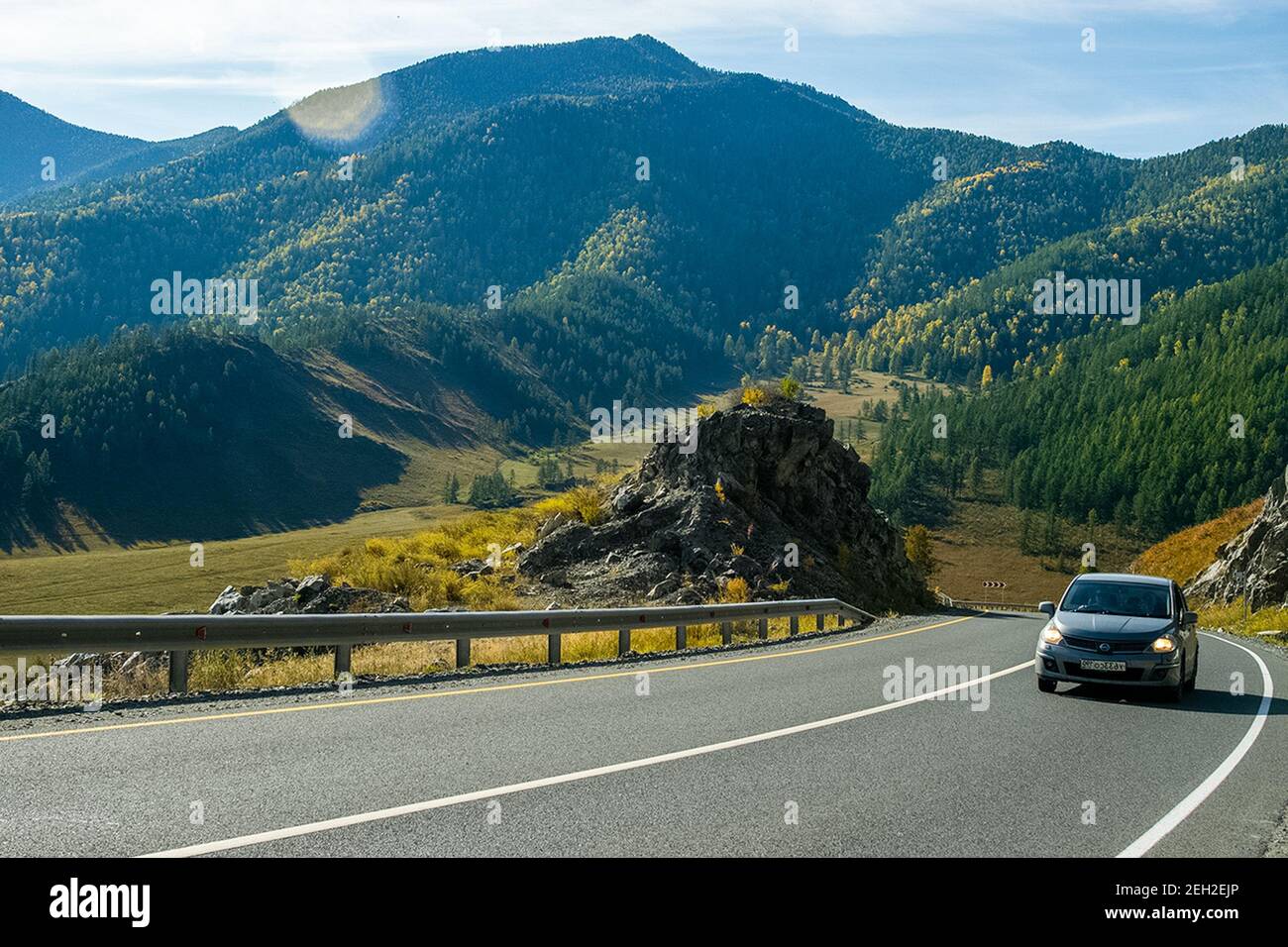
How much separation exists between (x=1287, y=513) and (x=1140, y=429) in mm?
127629

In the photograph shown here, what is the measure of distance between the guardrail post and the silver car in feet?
33.7

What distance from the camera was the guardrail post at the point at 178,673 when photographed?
12352 mm

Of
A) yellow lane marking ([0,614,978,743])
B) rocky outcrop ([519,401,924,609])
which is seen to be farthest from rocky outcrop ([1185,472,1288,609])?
yellow lane marking ([0,614,978,743])

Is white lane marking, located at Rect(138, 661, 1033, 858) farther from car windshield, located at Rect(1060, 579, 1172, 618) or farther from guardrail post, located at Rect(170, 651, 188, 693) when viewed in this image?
guardrail post, located at Rect(170, 651, 188, 693)

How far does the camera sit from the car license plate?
13586 millimetres

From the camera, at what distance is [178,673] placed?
488 inches

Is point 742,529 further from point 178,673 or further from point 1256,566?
point 1256,566

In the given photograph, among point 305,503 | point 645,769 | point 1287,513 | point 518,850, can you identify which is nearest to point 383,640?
point 645,769

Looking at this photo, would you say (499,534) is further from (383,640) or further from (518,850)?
(518,850)

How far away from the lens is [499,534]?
3900cm
